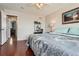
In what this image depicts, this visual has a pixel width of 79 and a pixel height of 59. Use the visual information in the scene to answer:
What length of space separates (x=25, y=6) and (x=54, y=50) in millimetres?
683

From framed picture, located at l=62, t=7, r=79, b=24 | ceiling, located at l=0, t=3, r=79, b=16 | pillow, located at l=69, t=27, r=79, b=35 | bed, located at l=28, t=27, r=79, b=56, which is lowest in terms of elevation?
bed, located at l=28, t=27, r=79, b=56

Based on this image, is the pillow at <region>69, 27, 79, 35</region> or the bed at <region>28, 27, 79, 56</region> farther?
the pillow at <region>69, 27, 79, 35</region>

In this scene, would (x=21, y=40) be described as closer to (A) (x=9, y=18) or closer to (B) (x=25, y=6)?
(A) (x=9, y=18)

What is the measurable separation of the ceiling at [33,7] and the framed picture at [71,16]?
0.44 ft

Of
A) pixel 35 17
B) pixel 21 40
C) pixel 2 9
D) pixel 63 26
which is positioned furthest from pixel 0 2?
pixel 63 26

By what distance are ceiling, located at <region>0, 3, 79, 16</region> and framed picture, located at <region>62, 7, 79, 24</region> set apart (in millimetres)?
135

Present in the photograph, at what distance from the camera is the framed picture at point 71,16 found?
1311 millimetres

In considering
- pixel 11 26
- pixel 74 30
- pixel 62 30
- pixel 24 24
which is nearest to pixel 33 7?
pixel 24 24

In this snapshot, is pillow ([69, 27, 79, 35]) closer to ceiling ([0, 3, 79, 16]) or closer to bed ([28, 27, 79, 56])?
bed ([28, 27, 79, 56])

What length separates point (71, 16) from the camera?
142 cm

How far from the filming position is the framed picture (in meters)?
1.31

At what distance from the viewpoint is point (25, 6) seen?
1253 mm

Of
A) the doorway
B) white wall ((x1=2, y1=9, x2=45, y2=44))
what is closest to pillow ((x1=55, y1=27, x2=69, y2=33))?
white wall ((x1=2, y1=9, x2=45, y2=44))

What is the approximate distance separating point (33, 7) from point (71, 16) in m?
0.59
